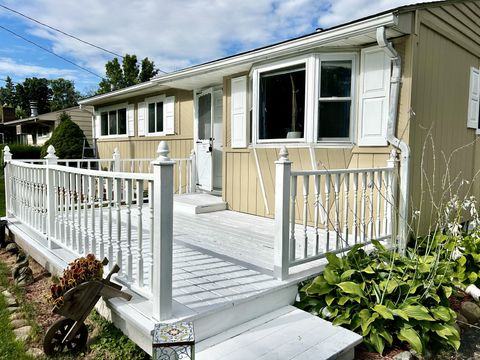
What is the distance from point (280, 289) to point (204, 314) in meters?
0.70

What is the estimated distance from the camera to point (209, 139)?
22.3ft

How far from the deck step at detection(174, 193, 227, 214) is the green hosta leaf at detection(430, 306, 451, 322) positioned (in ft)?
12.1

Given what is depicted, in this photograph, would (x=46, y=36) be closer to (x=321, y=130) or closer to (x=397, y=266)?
(x=321, y=130)

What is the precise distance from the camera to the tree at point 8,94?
176 ft

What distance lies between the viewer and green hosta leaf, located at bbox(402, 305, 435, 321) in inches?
93.0

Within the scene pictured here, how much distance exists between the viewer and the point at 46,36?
45.1 feet

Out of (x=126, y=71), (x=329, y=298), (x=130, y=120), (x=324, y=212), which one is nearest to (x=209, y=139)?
(x=130, y=120)

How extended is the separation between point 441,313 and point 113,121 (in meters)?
9.70

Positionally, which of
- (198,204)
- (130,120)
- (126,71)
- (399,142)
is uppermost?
(126,71)

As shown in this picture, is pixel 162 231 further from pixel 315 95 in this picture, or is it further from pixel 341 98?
pixel 341 98

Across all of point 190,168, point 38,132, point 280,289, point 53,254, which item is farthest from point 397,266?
point 38,132

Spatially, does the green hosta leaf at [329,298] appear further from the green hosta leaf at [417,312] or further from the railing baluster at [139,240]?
the railing baluster at [139,240]

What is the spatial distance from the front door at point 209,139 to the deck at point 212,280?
7.48ft

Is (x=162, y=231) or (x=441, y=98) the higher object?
(x=441, y=98)
